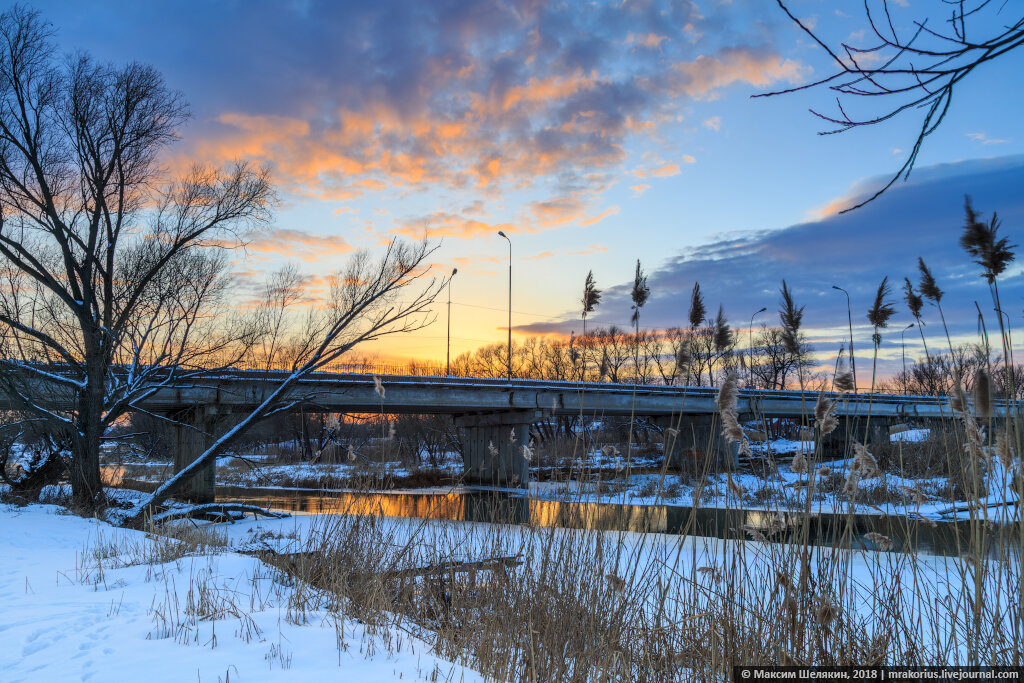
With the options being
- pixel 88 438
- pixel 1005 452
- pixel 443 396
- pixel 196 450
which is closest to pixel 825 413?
pixel 1005 452

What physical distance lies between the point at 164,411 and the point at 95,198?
14668mm

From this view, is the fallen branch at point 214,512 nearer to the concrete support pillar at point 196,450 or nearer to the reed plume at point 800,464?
the concrete support pillar at point 196,450

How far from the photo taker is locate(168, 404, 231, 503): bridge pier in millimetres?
23438

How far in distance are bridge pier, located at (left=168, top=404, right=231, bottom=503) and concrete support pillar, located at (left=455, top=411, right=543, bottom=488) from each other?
13777mm

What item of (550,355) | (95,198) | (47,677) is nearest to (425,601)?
(47,677)

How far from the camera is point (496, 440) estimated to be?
38781 mm

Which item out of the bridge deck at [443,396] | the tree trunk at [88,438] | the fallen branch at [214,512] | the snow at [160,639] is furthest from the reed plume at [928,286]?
the bridge deck at [443,396]

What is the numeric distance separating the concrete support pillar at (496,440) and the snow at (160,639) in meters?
27.3

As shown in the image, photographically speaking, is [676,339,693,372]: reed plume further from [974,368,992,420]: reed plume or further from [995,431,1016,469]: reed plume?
[995,431,1016,469]: reed plume

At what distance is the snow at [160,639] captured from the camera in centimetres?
382

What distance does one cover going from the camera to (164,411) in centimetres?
2888

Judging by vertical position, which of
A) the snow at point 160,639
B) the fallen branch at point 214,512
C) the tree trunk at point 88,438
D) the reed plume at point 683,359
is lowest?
the fallen branch at point 214,512

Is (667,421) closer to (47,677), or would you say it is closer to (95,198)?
(95,198)

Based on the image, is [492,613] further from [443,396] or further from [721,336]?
[443,396]
